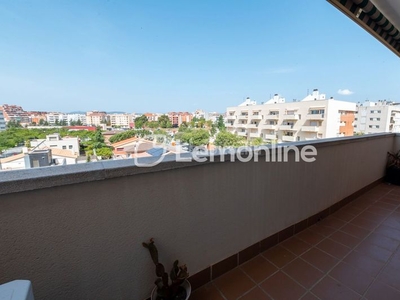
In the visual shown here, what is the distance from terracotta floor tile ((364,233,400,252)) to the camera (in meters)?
1.72

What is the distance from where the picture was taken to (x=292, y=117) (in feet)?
17.9

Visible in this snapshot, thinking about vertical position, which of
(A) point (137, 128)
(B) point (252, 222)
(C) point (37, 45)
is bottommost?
(B) point (252, 222)

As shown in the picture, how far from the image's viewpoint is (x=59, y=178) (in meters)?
0.76

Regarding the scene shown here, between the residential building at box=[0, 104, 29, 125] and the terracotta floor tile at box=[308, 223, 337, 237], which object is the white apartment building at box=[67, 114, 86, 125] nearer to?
the residential building at box=[0, 104, 29, 125]

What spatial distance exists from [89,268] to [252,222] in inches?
46.8

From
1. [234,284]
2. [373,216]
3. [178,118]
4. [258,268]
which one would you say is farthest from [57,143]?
[373,216]

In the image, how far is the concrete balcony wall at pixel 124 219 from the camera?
2.41ft

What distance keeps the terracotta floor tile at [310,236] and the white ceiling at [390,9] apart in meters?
2.84

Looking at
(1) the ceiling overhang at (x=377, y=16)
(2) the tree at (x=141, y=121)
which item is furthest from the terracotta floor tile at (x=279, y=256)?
(1) the ceiling overhang at (x=377, y=16)

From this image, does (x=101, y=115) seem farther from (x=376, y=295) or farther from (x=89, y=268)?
(x=376, y=295)

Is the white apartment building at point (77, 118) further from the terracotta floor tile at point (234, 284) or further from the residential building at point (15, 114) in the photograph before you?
the terracotta floor tile at point (234, 284)

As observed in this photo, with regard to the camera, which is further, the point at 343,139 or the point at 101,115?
the point at 343,139

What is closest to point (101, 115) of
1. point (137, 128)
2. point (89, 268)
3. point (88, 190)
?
point (137, 128)

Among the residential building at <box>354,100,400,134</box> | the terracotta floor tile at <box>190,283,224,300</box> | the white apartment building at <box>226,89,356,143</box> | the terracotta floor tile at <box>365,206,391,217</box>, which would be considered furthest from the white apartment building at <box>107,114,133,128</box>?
the residential building at <box>354,100,400,134</box>
